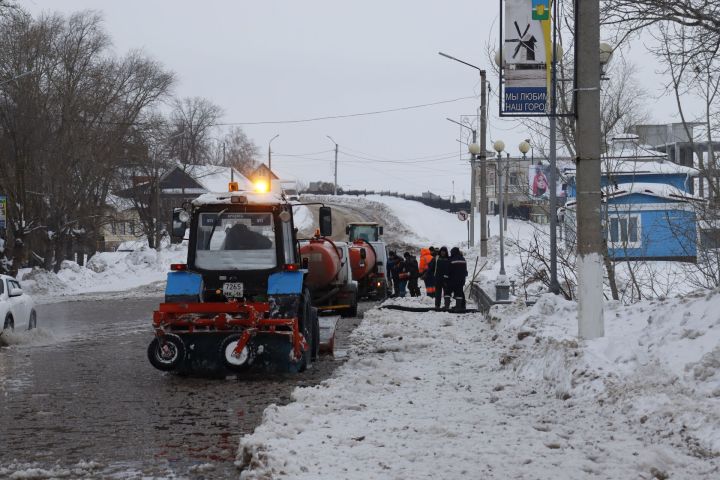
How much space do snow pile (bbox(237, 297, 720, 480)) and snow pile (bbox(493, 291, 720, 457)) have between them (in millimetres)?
25

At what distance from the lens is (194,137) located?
94438 millimetres

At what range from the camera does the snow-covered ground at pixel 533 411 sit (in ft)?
23.8

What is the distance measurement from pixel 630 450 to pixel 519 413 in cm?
214

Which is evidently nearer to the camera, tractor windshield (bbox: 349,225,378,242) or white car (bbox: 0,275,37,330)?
white car (bbox: 0,275,37,330)

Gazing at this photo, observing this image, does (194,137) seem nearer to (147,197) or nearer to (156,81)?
(147,197)

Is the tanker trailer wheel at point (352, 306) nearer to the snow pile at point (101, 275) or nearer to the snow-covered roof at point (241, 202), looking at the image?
the snow-covered roof at point (241, 202)

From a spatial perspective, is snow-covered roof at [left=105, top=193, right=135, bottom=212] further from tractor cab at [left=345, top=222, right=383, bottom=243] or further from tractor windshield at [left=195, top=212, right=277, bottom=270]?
tractor windshield at [left=195, top=212, right=277, bottom=270]

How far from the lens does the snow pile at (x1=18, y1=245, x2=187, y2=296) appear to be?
40.0m

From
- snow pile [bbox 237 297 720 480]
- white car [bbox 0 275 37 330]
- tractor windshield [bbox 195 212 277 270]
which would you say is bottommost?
snow pile [bbox 237 297 720 480]

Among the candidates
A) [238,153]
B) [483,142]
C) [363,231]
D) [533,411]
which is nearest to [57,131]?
[363,231]

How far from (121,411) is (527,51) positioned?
680 centimetres

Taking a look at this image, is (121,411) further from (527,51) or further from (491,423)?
(527,51)

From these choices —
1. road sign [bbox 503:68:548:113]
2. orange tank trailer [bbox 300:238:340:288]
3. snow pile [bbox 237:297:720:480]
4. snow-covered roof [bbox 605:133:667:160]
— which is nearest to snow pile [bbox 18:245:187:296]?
orange tank trailer [bbox 300:238:340:288]

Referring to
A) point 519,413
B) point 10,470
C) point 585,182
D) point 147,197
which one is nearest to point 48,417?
point 10,470
